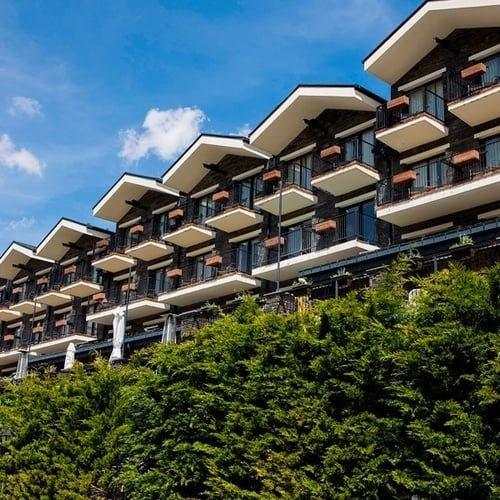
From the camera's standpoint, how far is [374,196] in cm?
2523

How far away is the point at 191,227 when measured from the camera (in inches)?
1243

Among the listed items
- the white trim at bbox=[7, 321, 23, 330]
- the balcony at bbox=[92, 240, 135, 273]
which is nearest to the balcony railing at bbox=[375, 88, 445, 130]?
the balcony at bbox=[92, 240, 135, 273]

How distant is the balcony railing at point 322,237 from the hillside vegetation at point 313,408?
12.9 meters

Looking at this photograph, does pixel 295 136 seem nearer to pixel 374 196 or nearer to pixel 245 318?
pixel 374 196

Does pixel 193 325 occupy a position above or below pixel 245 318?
above

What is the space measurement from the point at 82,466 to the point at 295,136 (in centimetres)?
1800

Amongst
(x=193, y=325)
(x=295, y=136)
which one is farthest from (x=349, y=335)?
(x=295, y=136)

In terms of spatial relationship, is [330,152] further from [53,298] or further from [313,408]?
[53,298]

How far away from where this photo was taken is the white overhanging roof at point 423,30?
852 inches

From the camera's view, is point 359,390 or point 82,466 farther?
point 82,466

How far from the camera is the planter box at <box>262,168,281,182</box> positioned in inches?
1109

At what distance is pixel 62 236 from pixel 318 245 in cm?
2034

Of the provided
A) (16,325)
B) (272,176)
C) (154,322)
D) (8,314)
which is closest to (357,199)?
(272,176)

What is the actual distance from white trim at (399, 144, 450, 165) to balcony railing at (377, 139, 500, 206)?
0.29 m
